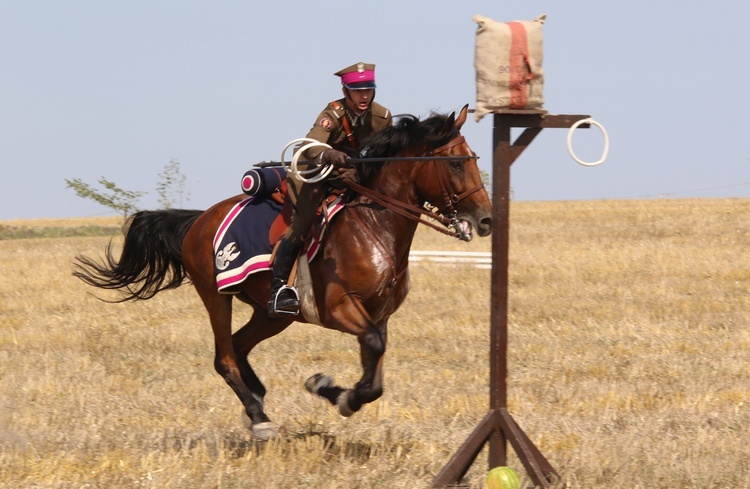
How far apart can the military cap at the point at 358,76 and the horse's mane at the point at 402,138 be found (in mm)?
348

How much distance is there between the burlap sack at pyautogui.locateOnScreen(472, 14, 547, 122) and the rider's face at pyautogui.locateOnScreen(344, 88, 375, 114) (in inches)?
55.8

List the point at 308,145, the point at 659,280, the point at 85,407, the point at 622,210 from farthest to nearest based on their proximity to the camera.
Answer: the point at 622,210, the point at 659,280, the point at 85,407, the point at 308,145

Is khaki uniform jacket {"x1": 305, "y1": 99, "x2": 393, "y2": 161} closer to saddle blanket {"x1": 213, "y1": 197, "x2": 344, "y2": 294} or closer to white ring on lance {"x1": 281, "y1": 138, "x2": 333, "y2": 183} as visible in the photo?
white ring on lance {"x1": 281, "y1": 138, "x2": 333, "y2": 183}

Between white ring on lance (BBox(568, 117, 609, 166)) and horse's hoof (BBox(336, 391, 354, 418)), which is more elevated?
white ring on lance (BBox(568, 117, 609, 166))

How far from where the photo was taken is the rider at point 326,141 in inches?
290

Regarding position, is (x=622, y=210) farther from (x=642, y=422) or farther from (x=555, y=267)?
(x=642, y=422)

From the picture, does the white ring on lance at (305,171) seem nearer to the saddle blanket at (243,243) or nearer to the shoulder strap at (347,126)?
the shoulder strap at (347,126)

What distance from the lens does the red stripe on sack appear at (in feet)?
19.8

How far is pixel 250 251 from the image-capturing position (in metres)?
8.04

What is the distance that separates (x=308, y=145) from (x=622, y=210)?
92.9 feet

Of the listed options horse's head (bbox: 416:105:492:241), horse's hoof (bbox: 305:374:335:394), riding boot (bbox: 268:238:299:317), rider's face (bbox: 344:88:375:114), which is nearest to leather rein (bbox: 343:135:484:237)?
horse's head (bbox: 416:105:492:241)

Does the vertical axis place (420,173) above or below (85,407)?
above

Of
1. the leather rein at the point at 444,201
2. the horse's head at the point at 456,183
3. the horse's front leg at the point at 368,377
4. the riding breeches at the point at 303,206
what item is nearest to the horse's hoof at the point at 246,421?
the horse's front leg at the point at 368,377

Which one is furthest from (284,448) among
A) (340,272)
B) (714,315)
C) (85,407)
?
(714,315)
